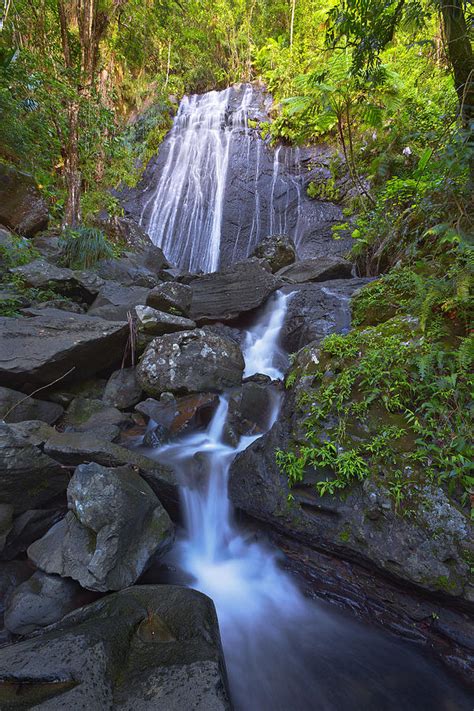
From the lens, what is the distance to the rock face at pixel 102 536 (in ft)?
8.99

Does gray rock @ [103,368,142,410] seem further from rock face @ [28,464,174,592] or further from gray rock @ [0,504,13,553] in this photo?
rock face @ [28,464,174,592]

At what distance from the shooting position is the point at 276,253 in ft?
35.1

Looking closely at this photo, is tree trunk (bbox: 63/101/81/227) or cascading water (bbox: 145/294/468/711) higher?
tree trunk (bbox: 63/101/81/227)

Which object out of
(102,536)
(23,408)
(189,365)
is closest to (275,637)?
(102,536)

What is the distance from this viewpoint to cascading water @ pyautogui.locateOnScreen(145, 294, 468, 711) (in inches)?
94.0

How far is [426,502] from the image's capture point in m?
2.58

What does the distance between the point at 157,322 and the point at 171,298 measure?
110 cm

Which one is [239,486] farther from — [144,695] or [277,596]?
[144,695]

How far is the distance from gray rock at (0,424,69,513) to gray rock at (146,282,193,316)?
13.5 ft

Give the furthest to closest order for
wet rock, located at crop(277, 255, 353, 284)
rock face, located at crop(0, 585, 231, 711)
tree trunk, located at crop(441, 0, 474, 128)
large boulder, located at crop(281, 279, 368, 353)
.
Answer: wet rock, located at crop(277, 255, 353, 284)
large boulder, located at crop(281, 279, 368, 353)
tree trunk, located at crop(441, 0, 474, 128)
rock face, located at crop(0, 585, 231, 711)

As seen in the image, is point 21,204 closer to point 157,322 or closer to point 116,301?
point 116,301

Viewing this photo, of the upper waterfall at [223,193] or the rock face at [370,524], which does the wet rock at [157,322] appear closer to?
the rock face at [370,524]

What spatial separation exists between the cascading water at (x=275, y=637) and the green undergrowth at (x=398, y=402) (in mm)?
1070

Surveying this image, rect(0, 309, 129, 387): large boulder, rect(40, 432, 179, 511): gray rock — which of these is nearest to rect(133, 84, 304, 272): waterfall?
rect(0, 309, 129, 387): large boulder
